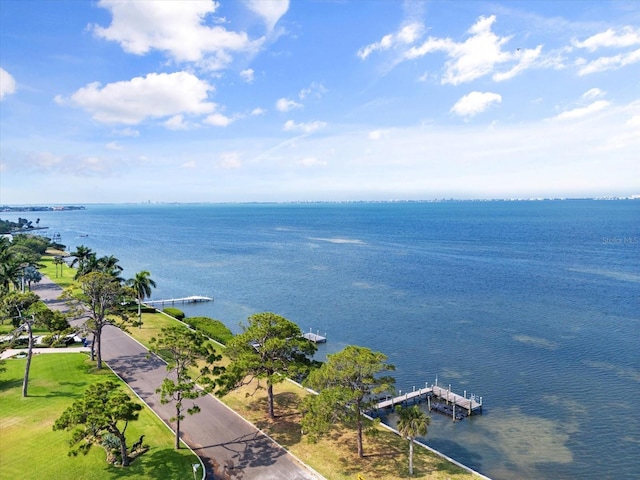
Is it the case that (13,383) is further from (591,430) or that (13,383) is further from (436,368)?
(591,430)

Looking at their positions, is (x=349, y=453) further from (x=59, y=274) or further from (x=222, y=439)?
(x=59, y=274)

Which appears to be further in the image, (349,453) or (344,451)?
(344,451)

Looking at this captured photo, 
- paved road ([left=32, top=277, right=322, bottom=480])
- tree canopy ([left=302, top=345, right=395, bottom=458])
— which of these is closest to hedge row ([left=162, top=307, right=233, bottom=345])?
paved road ([left=32, top=277, right=322, bottom=480])

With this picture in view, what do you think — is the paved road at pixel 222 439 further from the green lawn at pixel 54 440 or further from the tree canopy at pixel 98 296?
the tree canopy at pixel 98 296

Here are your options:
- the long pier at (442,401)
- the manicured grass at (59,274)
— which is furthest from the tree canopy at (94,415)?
the manicured grass at (59,274)

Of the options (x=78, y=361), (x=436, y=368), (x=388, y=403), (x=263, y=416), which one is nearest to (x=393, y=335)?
(x=436, y=368)

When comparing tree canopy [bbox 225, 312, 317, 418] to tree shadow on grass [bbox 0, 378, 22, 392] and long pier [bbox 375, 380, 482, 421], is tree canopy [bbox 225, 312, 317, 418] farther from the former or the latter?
tree shadow on grass [bbox 0, 378, 22, 392]

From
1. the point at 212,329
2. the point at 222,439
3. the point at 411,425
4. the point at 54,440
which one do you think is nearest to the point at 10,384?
the point at 54,440
